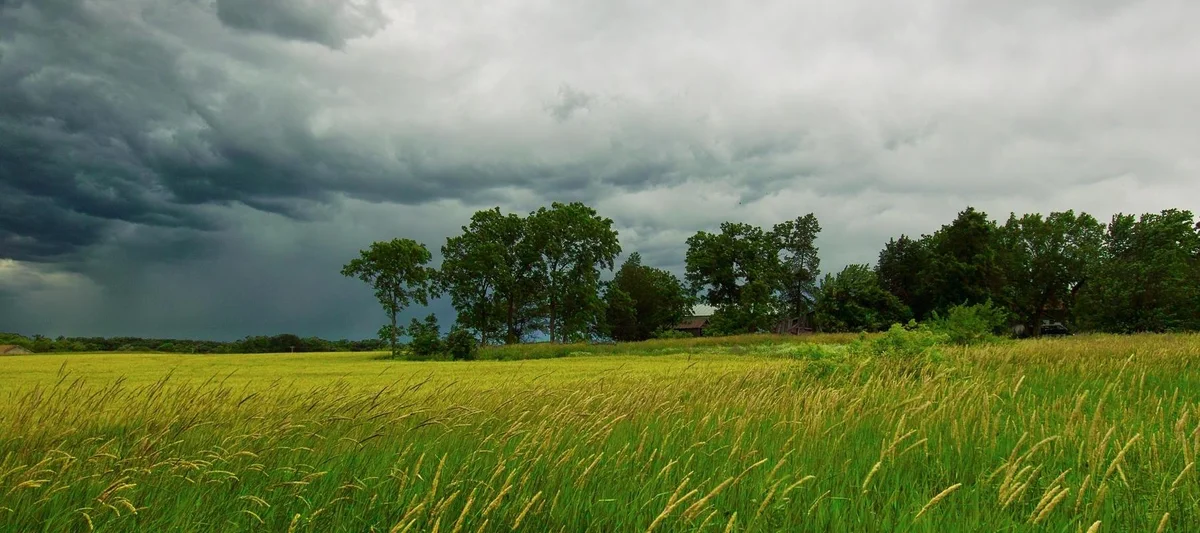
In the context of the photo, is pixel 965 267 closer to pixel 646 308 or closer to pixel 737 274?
pixel 737 274

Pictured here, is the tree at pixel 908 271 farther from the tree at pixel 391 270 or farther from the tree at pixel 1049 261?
the tree at pixel 391 270

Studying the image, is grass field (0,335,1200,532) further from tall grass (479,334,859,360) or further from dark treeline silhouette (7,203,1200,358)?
dark treeline silhouette (7,203,1200,358)

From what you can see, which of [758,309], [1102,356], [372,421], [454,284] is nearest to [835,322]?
[758,309]

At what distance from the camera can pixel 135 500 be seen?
3.48 m

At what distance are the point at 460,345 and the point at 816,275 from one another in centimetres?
3789

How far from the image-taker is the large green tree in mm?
44281

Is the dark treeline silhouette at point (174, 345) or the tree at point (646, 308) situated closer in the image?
the dark treeline silhouette at point (174, 345)

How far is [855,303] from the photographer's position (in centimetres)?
5484

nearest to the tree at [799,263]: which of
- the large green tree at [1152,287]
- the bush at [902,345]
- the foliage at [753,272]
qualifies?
the foliage at [753,272]

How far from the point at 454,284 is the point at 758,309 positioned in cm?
2502

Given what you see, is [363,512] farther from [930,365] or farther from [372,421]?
[930,365]

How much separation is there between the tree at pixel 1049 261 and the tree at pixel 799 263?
54.5 ft

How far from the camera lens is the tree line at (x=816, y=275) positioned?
47.9 m

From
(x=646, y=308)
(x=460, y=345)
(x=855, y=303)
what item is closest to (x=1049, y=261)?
(x=855, y=303)
